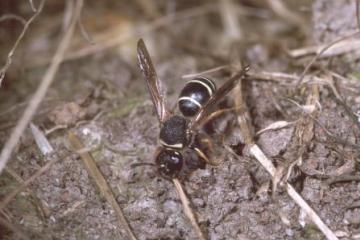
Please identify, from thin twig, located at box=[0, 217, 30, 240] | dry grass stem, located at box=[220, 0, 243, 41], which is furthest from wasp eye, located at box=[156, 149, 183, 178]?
dry grass stem, located at box=[220, 0, 243, 41]

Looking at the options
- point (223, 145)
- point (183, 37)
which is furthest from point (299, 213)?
point (183, 37)

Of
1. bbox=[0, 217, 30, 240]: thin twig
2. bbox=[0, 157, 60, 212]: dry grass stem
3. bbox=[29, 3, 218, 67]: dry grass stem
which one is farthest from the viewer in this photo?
bbox=[29, 3, 218, 67]: dry grass stem

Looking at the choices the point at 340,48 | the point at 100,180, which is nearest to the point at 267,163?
the point at 100,180

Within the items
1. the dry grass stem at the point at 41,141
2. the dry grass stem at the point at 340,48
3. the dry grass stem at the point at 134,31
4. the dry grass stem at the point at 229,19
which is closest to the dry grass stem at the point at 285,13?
the dry grass stem at the point at 229,19

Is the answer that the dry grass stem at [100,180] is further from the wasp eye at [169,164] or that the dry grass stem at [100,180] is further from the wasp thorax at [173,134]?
the wasp thorax at [173,134]

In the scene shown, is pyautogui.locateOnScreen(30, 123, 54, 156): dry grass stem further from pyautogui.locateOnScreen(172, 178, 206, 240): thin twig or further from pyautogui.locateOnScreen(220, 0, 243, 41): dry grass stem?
pyautogui.locateOnScreen(220, 0, 243, 41): dry grass stem

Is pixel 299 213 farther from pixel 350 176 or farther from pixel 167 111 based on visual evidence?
pixel 167 111

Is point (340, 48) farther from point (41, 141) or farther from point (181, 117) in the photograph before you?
point (41, 141)
